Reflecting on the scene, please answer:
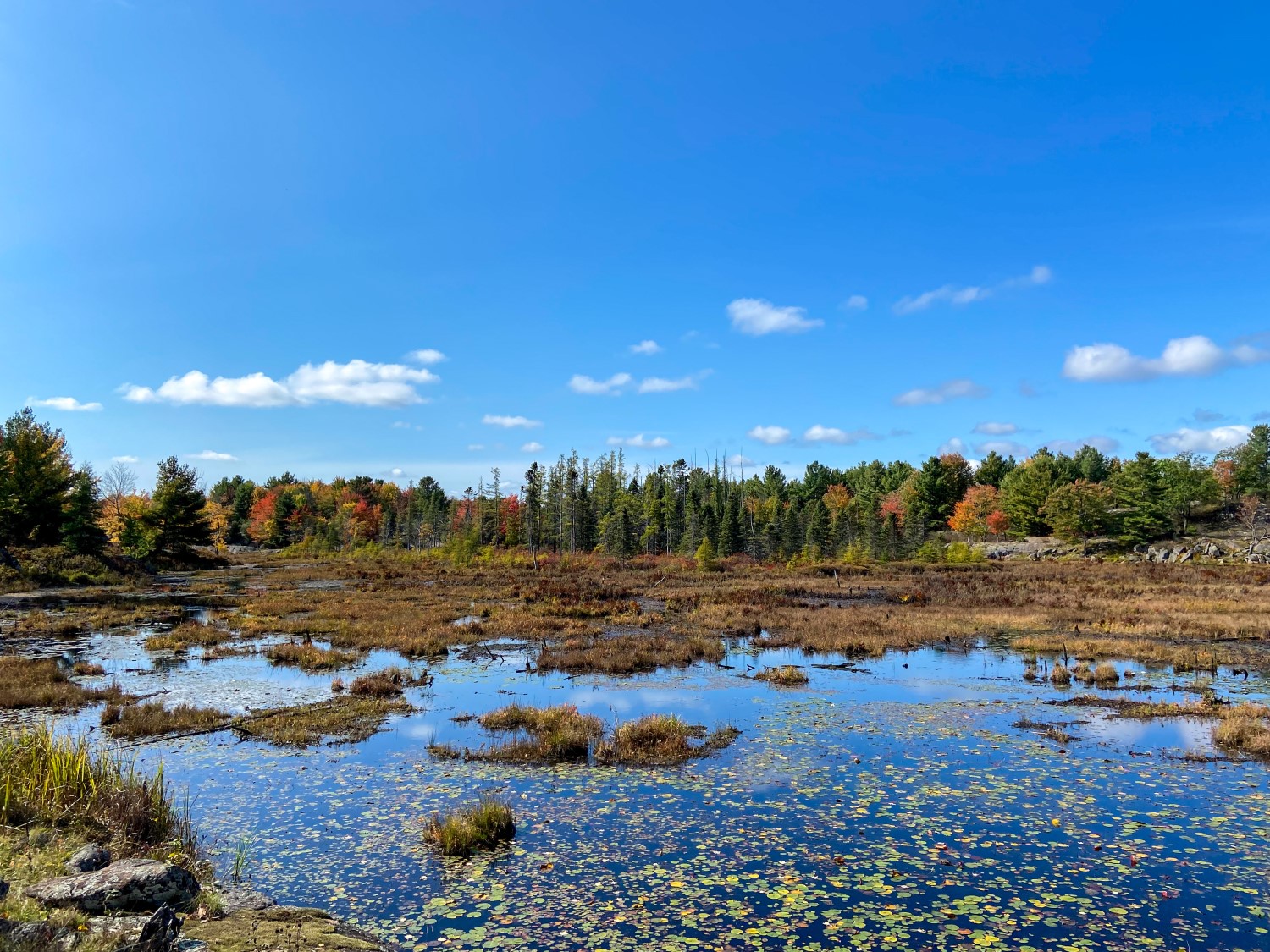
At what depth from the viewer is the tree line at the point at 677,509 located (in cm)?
7338

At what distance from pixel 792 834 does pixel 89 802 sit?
35.8 feet

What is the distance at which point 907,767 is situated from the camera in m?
15.5

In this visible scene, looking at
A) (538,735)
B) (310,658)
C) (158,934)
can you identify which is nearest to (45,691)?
(310,658)

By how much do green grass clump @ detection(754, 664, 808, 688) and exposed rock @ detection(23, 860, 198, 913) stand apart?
61.3 ft

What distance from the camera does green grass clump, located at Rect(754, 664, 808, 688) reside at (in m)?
24.5

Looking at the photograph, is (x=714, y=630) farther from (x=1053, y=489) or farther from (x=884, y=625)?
(x=1053, y=489)

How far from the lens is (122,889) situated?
829 cm

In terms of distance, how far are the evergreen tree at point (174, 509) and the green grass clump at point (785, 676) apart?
73723 millimetres

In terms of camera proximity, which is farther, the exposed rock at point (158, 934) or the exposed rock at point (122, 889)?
the exposed rock at point (122, 889)

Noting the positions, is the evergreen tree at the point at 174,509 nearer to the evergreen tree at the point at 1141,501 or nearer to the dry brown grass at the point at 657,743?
the dry brown grass at the point at 657,743

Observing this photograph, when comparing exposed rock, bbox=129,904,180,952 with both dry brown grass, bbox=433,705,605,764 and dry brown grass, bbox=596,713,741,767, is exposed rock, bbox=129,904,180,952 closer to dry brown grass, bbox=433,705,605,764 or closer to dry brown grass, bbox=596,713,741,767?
dry brown grass, bbox=433,705,605,764

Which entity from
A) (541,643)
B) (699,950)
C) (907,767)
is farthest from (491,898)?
(541,643)

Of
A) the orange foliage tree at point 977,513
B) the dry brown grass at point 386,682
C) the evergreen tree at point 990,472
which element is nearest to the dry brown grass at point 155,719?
the dry brown grass at point 386,682

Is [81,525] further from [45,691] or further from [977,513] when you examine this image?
[977,513]
